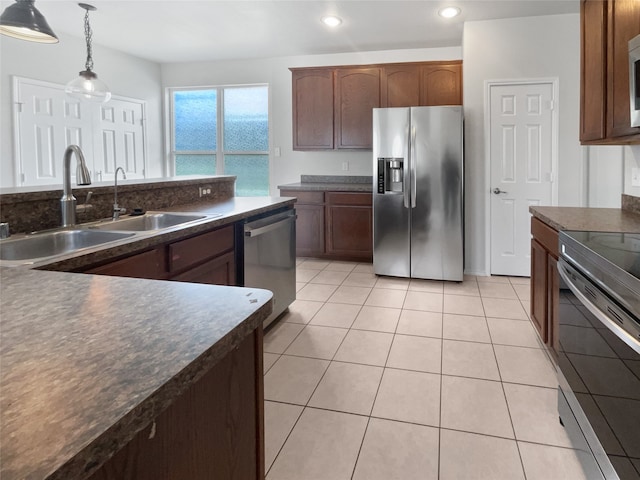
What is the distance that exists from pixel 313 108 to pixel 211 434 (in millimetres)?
5156

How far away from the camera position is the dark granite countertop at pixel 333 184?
528cm

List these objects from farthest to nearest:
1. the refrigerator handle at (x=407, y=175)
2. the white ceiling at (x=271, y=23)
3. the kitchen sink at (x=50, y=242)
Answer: the refrigerator handle at (x=407, y=175) < the white ceiling at (x=271, y=23) < the kitchen sink at (x=50, y=242)

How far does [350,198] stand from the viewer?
5273mm

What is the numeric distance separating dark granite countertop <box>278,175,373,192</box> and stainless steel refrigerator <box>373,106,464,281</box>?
A: 0.69 metres

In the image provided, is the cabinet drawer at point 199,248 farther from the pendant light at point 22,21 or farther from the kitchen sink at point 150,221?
the pendant light at point 22,21

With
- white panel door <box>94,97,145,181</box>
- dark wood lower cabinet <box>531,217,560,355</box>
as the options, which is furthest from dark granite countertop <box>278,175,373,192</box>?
dark wood lower cabinet <box>531,217,560,355</box>

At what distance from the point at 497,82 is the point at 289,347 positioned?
10.9ft

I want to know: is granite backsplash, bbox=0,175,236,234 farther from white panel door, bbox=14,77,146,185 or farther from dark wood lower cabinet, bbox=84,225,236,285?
white panel door, bbox=14,77,146,185

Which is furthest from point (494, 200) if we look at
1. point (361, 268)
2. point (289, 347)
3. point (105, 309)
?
point (105, 309)

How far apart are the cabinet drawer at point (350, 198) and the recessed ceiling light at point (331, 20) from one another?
1782 mm

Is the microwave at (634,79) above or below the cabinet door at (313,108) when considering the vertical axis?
below

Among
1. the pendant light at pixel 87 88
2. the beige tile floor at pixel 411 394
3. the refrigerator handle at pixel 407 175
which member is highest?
the pendant light at pixel 87 88

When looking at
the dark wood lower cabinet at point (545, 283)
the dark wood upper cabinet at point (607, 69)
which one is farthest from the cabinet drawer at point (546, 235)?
the dark wood upper cabinet at point (607, 69)

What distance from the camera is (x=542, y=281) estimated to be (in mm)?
2641
